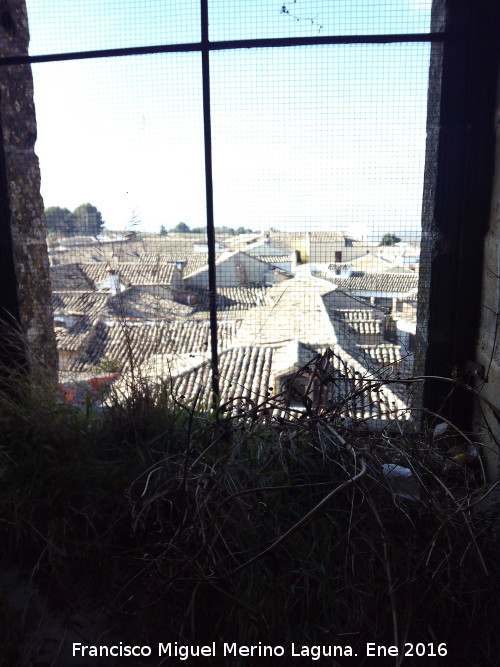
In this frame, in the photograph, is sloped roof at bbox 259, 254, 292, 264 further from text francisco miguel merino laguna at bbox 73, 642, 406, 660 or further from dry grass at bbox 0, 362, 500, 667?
text francisco miguel merino laguna at bbox 73, 642, 406, 660

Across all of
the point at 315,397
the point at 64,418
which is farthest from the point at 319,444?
the point at 64,418

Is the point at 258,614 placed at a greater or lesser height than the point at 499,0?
lesser

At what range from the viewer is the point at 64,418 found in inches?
96.3

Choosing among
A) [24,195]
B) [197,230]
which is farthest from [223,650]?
[24,195]

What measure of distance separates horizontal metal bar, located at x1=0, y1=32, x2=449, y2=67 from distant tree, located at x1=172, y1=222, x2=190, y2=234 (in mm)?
778

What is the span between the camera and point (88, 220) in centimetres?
278

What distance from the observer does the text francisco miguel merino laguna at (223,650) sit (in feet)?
5.50

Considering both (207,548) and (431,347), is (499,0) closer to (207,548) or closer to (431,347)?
(431,347)

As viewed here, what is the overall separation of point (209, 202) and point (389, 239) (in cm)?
86

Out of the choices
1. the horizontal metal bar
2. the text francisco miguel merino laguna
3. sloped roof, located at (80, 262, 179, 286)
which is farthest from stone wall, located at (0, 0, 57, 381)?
the text francisco miguel merino laguna

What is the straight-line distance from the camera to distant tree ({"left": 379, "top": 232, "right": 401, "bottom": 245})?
2598mm

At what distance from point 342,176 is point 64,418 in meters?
1.66

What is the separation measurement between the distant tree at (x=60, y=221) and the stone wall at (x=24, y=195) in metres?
0.07

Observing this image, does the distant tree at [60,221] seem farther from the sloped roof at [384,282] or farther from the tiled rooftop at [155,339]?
the sloped roof at [384,282]
